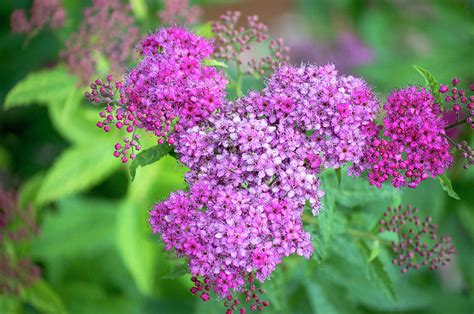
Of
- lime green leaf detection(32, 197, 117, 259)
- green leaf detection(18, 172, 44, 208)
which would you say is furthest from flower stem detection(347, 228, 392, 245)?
green leaf detection(18, 172, 44, 208)

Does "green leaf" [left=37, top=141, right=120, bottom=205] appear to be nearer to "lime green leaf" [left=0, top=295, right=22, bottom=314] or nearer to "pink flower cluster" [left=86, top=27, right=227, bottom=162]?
"lime green leaf" [left=0, top=295, right=22, bottom=314]

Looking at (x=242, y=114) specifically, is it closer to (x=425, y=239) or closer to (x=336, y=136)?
(x=336, y=136)

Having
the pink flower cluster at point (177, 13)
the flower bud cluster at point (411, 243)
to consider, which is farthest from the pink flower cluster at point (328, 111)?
the pink flower cluster at point (177, 13)

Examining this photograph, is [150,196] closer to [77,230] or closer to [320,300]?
[77,230]

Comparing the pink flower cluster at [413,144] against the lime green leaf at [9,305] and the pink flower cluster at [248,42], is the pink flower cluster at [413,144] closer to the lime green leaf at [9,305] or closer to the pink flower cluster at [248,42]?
the pink flower cluster at [248,42]

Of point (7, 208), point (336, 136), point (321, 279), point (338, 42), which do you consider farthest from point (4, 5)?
point (336, 136)
